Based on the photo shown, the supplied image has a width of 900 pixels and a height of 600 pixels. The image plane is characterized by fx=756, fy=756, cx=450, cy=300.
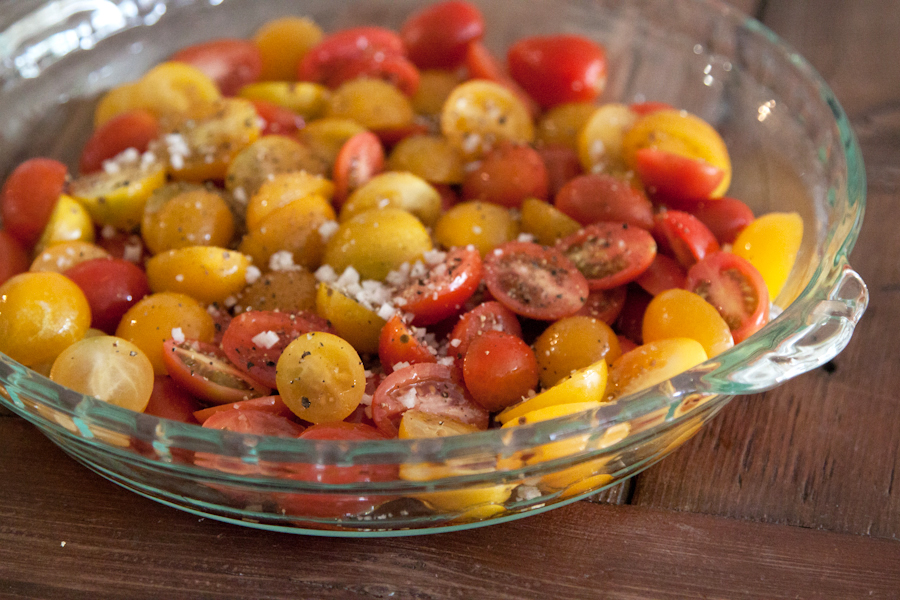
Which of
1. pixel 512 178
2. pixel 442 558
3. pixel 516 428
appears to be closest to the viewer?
pixel 516 428

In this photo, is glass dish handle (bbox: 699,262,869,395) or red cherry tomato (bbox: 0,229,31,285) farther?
red cherry tomato (bbox: 0,229,31,285)

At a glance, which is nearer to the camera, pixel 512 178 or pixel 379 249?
pixel 379 249

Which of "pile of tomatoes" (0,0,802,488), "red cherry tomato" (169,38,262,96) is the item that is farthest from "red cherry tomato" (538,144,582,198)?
"red cherry tomato" (169,38,262,96)

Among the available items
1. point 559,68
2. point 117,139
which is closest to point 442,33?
point 559,68

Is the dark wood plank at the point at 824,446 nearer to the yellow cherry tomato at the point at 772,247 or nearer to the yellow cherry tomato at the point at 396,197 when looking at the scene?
the yellow cherry tomato at the point at 772,247

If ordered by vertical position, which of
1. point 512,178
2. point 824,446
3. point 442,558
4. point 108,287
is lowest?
point 824,446

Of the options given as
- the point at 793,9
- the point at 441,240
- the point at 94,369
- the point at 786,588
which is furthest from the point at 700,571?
the point at 793,9

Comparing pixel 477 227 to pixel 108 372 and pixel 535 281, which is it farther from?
pixel 108 372

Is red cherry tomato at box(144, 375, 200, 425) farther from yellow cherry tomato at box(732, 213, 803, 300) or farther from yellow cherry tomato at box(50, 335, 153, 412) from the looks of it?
yellow cherry tomato at box(732, 213, 803, 300)
